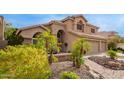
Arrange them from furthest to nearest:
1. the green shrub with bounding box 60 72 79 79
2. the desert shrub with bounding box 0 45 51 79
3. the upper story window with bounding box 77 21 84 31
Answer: the upper story window with bounding box 77 21 84 31 < the green shrub with bounding box 60 72 79 79 < the desert shrub with bounding box 0 45 51 79

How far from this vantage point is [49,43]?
409cm

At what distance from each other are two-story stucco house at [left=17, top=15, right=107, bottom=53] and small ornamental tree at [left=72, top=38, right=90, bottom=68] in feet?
0.22

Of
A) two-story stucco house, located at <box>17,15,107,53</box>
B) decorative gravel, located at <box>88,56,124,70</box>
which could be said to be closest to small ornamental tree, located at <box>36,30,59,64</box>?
two-story stucco house, located at <box>17,15,107,53</box>

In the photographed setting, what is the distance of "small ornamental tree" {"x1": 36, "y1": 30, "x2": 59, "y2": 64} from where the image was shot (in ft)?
13.3

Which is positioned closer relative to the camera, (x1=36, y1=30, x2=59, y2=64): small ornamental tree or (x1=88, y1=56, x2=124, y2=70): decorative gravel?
(x1=36, y1=30, x2=59, y2=64): small ornamental tree

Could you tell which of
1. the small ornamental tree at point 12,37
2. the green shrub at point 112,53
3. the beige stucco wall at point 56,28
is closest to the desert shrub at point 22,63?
the small ornamental tree at point 12,37

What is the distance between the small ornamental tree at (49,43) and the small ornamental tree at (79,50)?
10.4 inches

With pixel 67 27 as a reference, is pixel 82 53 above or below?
below

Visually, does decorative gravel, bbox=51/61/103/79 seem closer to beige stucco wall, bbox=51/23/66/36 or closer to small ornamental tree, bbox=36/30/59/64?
small ornamental tree, bbox=36/30/59/64

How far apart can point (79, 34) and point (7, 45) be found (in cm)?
106

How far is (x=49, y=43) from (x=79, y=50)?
0.45m
